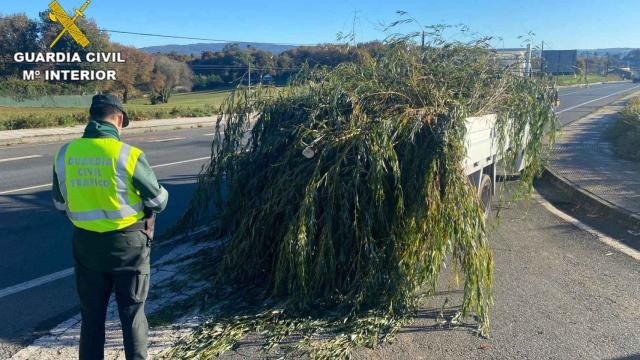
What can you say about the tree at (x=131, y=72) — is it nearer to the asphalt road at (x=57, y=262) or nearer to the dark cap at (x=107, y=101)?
the asphalt road at (x=57, y=262)

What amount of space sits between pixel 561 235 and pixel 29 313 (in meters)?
6.00

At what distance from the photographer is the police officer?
3.41 metres

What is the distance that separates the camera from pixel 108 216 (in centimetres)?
342

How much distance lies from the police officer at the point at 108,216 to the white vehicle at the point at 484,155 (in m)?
2.93

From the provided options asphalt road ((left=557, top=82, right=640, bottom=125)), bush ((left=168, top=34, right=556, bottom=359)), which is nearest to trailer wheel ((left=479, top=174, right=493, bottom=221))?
bush ((left=168, top=34, right=556, bottom=359))

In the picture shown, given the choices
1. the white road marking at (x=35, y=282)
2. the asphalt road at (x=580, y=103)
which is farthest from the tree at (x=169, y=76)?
the white road marking at (x=35, y=282)

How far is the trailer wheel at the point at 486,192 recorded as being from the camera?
280 inches

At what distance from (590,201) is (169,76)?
46993mm

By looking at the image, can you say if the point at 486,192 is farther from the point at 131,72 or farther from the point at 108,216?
the point at 131,72

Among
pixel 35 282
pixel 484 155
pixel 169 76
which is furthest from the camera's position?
pixel 169 76

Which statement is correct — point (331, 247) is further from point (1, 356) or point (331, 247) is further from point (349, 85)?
point (1, 356)

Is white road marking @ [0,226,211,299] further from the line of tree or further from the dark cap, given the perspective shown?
the line of tree

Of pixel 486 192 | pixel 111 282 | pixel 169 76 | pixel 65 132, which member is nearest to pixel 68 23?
pixel 169 76

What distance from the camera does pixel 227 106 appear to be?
22.8 feet
